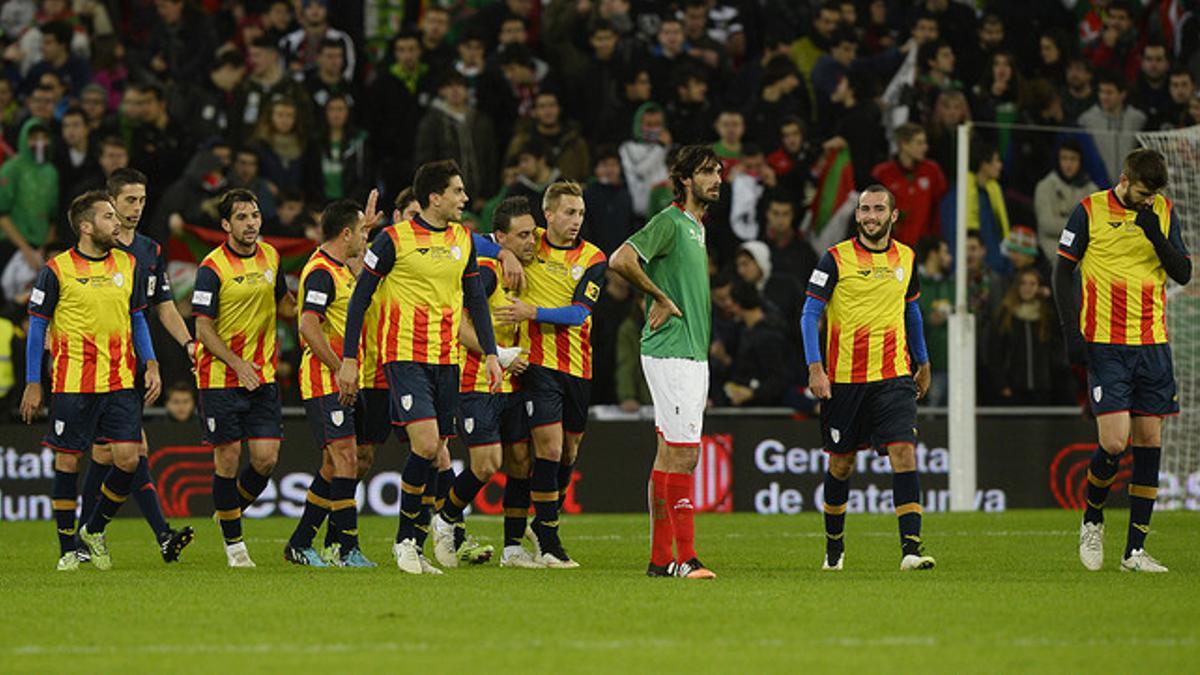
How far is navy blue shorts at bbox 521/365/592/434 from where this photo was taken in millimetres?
13148

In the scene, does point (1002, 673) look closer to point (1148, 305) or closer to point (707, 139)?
point (1148, 305)

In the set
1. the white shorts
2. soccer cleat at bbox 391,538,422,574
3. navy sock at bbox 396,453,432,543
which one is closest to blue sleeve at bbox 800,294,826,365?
the white shorts

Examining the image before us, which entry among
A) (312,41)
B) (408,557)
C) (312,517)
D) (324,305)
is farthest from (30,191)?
(408,557)

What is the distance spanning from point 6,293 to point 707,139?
736cm

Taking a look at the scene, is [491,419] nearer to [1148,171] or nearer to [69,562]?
[69,562]

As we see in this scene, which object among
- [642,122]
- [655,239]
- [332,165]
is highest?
[642,122]

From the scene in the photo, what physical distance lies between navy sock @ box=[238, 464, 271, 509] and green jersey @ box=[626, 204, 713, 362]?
11.1 ft

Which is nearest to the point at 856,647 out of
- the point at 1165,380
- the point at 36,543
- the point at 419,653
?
the point at 419,653

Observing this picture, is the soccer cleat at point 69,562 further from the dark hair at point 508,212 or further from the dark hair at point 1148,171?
the dark hair at point 1148,171

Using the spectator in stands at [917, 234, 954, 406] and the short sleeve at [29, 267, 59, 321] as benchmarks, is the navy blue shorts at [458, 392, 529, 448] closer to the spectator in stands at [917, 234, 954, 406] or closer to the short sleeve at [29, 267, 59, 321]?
the short sleeve at [29, 267, 59, 321]

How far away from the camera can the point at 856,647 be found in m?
8.38

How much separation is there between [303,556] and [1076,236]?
533 cm

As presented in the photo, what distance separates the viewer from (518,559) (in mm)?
13297

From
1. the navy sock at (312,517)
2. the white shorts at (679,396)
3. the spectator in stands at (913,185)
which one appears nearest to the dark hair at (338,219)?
the navy sock at (312,517)
